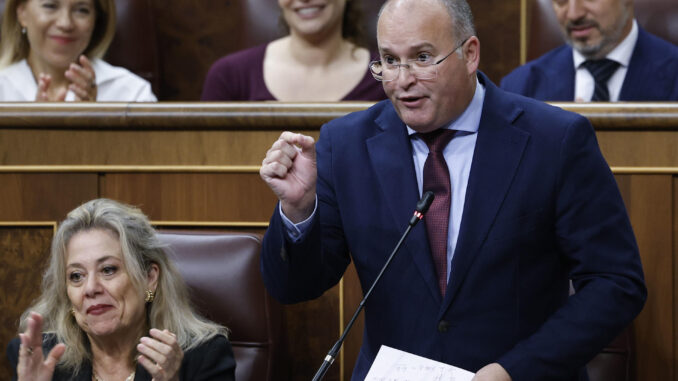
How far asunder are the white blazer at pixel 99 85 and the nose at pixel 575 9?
77 cm

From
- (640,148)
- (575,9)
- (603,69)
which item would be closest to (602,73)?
(603,69)

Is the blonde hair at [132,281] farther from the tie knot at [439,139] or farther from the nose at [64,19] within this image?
the nose at [64,19]

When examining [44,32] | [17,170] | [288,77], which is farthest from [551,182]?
[44,32]

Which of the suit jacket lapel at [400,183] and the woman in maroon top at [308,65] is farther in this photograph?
the woman in maroon top at [308,65]

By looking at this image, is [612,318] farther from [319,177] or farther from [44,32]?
[44,32]

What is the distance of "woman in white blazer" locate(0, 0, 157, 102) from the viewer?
5.74 ft

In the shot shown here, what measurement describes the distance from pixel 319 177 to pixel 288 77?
0.74m

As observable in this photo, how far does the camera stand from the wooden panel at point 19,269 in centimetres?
136

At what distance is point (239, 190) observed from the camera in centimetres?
133

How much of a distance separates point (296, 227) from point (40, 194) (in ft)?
1.90

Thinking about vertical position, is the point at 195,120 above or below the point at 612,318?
above

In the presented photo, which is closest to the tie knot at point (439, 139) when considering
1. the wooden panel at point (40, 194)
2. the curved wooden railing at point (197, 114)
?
the curved wooden railing at point (197, 114)

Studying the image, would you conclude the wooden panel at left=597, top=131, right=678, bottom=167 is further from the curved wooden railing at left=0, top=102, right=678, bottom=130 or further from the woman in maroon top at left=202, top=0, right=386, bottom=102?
the woman in maroon top at left=202, top=0, right=386, bottom=102

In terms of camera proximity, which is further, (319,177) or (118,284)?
(118,284)
